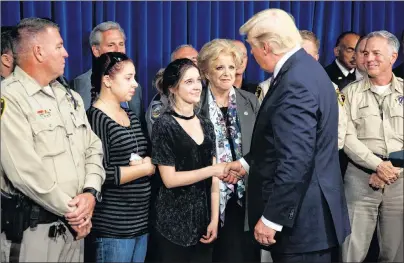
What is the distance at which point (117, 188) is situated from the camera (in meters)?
2.74

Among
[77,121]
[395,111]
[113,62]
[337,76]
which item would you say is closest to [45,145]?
[77,121]

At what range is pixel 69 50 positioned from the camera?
376 cm

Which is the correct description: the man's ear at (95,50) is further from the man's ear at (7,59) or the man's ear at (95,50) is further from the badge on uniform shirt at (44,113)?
the badge on uniform shirt at (44,113)

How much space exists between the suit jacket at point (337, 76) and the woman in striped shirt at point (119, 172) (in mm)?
1603

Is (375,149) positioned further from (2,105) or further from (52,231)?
(2,105)

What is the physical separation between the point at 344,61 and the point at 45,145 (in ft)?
7.51

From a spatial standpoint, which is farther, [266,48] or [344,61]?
[344,61]

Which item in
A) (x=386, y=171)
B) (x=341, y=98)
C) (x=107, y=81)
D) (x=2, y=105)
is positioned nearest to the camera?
→ (x=2, y=105)

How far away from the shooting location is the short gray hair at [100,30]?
350 centimetres

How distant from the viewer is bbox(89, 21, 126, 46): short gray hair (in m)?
3.50

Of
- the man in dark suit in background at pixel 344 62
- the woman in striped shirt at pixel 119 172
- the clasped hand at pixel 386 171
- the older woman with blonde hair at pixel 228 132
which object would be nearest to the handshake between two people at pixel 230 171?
the older woman with blonde hair at pixel 228 132

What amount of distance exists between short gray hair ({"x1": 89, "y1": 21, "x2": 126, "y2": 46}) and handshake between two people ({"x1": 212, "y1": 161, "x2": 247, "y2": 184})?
1.13m

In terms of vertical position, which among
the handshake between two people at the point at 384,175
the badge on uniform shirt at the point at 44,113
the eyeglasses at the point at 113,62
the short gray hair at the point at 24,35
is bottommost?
the handshake between two people at the point at 384,175

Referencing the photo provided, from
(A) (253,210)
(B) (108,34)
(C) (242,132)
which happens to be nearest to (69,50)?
(B) (108,34)
